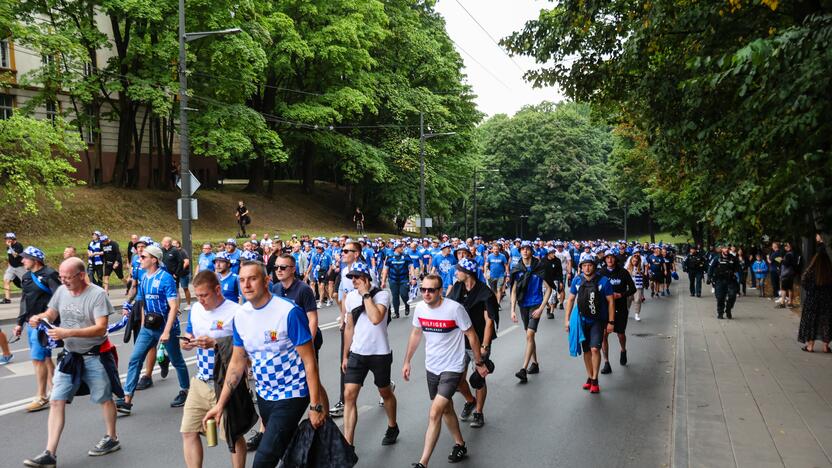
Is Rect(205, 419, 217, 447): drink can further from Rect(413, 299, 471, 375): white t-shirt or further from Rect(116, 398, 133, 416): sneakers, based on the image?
Rect(116, 398, 133, 416): sneakers

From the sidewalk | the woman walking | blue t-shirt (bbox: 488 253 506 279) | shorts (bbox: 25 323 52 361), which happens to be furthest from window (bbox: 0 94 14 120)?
the woman walking

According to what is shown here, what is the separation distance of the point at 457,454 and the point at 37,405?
4739mm

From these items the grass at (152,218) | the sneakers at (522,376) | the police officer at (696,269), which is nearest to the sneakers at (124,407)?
the sneakers at (522,376)

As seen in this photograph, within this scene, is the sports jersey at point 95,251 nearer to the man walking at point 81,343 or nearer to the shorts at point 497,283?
the shorts at point 497,283

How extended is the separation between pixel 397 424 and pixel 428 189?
33466 mm

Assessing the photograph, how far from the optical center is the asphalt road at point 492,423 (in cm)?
616

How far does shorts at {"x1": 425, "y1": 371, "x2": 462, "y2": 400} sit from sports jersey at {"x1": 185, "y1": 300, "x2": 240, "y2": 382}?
1.86m

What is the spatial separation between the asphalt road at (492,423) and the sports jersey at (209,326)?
1115mm

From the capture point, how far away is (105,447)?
20.1 ft

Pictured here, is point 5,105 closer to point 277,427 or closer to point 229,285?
point 229,285

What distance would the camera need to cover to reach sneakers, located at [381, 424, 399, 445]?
6.56m

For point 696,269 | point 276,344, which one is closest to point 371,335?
point 276,344

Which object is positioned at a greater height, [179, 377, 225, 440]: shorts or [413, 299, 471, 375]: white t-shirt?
[413, 299, 471, 375]: white t-shirt

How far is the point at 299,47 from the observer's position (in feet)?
106
